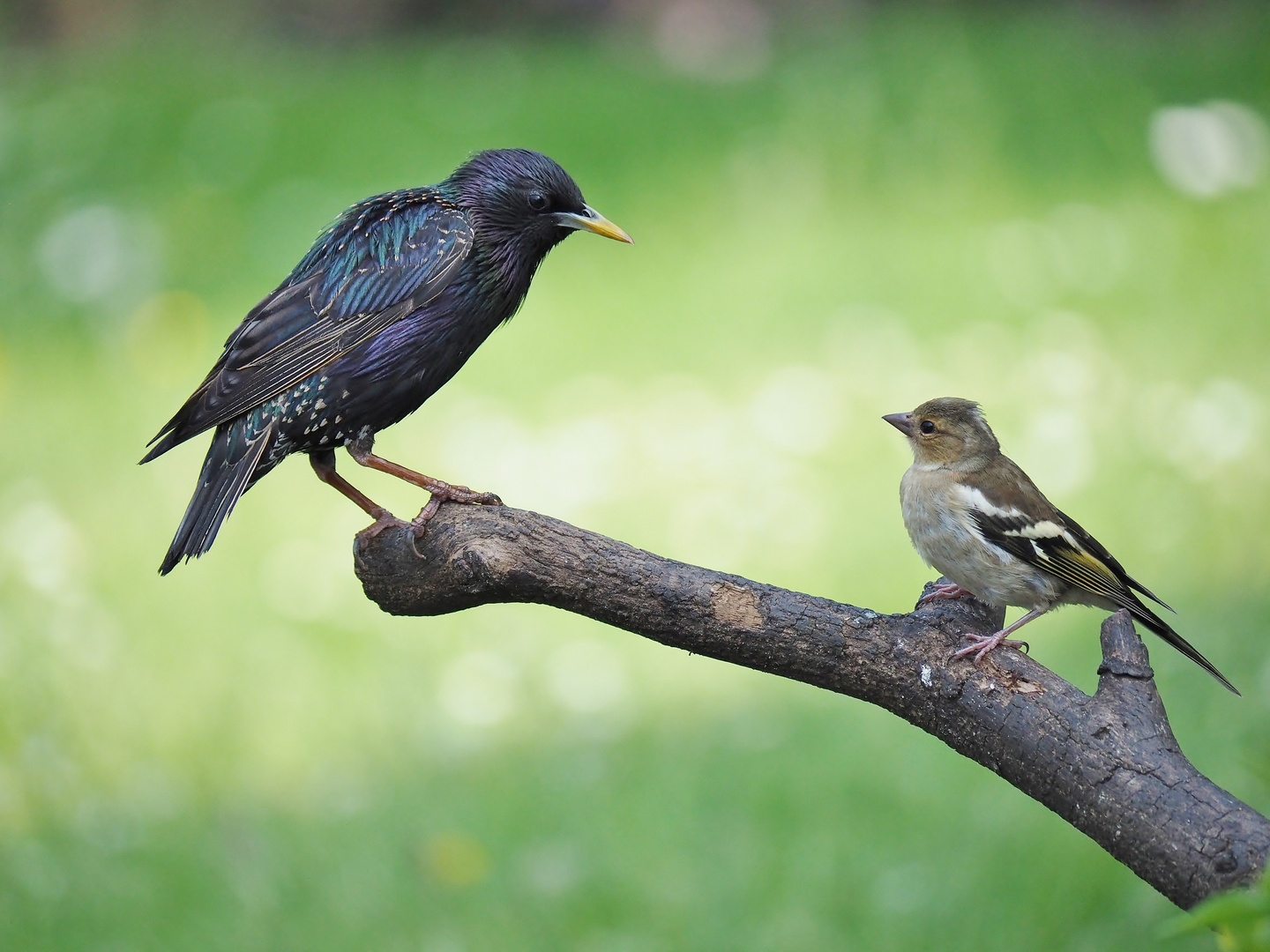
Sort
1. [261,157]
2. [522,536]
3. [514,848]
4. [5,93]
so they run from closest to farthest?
[522,536]
[514,848]
[261,157]
[5,93]

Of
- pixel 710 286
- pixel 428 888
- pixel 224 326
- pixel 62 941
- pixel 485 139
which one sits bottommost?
pixel 62 941

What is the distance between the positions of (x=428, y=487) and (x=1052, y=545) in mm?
1378

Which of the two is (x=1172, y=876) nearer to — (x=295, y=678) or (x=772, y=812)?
(x=772, y=812)

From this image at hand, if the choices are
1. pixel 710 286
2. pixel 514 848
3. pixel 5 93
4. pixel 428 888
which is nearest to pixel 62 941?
pixel 428 888

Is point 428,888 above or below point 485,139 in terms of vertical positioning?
below

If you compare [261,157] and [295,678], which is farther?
[261,157]

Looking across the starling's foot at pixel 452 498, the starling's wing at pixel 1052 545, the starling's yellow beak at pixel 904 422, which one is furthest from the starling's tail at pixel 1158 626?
the starling's foot at pixel 452 498

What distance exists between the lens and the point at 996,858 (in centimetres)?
450

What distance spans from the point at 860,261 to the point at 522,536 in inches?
212

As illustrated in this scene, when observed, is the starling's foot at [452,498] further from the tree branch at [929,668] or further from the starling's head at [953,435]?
the starling's head at [953,435]

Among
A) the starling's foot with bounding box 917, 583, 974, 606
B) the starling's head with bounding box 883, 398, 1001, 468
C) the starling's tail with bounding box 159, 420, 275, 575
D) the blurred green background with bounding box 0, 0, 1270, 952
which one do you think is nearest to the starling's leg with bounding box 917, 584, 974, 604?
the starling's foot with bounding box 917, 583, 974, 606

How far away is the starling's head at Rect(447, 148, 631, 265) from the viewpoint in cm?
342

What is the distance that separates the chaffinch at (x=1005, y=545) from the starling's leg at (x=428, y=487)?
0.98m

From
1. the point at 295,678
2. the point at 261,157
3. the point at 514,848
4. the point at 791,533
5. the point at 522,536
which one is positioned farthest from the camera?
the point at 261,157
